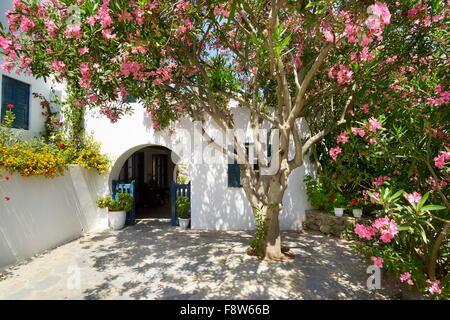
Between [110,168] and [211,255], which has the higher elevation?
[110,168]

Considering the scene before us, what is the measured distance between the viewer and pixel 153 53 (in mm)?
3928

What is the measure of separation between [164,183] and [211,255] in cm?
964

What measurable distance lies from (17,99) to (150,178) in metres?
7.14

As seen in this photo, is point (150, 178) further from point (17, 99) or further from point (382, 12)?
point (382, 12)

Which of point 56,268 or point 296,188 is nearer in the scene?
point 56,268

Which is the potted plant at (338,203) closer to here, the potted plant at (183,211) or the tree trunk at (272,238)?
the tree trunk at (272,238)

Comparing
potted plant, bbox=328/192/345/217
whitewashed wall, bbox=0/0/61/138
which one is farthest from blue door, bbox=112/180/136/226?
potted plant, bbox=328/192/345/217

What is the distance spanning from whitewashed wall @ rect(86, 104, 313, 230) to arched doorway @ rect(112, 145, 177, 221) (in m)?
2.41

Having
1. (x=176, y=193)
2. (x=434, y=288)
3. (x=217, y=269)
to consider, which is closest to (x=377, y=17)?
(x=434, y=288)

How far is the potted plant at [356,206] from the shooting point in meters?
7.12

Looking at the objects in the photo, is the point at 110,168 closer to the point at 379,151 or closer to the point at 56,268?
the point at 56,268

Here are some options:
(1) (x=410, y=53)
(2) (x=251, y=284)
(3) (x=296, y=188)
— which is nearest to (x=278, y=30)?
(1) (x=410, y=53)

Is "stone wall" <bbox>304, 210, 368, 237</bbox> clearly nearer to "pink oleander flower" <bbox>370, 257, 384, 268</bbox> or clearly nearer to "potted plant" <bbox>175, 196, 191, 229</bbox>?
"pink oleander flower" <bbox>370, 257, 384, 268</bbox>

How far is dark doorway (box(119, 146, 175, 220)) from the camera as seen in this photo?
1130 centimetres
